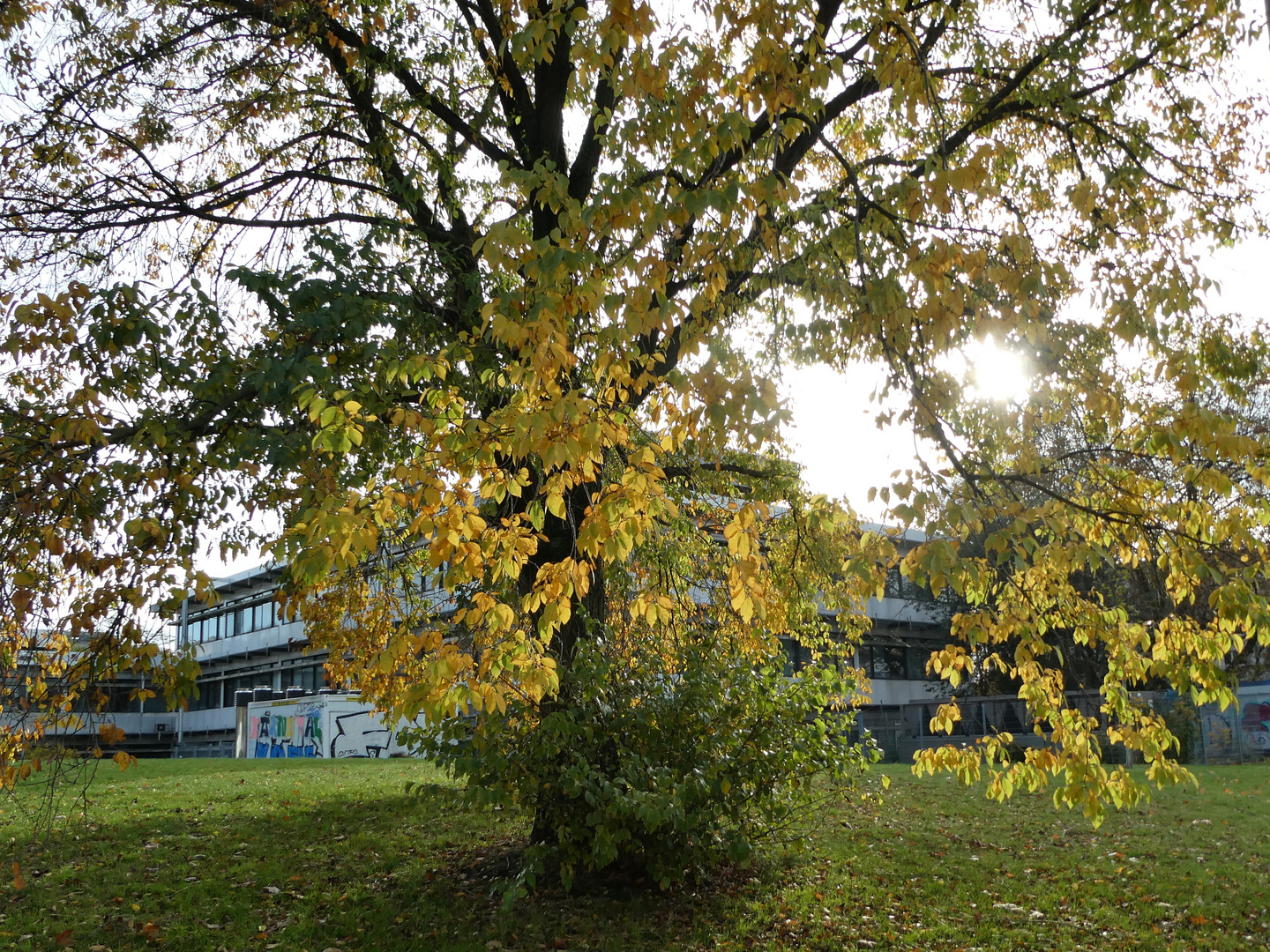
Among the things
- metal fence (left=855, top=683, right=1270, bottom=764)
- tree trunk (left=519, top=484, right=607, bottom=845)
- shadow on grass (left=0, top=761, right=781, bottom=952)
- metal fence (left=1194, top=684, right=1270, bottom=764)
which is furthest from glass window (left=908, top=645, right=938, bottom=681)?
tree trunk (left=519, top=484, right=607, bottom=845)

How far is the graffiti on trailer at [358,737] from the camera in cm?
3056

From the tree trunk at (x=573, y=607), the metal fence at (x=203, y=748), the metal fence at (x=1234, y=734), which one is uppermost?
the tree trunk at (x=573, y=607)

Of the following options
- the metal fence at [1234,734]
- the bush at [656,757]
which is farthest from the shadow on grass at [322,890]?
the metal fence at [1234,734]

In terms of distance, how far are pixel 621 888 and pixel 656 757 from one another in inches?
58.4

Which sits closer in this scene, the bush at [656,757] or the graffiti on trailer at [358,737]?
the bush at [656,757]

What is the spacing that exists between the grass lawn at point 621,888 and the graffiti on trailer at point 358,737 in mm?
18247

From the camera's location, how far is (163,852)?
32.2ft

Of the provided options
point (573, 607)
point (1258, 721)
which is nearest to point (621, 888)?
Answer: point (573, 607)

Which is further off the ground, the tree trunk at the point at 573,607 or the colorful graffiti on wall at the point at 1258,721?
the tree trunk at the point at 573,607

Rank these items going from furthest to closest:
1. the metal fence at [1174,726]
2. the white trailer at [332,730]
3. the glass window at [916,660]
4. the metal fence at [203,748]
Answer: the metal fence at [203,748] → the glass window at [916,660] → the white trailer at [332,730] → the metal fence at [1174,726]

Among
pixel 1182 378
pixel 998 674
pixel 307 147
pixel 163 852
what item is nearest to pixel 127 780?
pixel 163 852

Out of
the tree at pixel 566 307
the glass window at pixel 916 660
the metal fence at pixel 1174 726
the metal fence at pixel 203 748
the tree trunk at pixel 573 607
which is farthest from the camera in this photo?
the metal fence at pixel 203 748

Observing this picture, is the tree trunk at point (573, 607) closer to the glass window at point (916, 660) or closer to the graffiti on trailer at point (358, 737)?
the graffiti on trailer at point (358, 737)

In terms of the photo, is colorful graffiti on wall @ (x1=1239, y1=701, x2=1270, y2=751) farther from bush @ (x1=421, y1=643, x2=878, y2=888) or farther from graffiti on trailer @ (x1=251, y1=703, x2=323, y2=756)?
graffiti on trailer @ (x1=251, y1=703, x2=323, y2=756)
